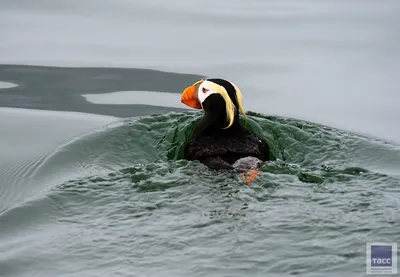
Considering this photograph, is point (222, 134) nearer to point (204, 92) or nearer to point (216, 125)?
point (216, 125)

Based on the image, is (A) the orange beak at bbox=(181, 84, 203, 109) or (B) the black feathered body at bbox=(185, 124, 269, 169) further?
(A) the orange beak at bbox=(181, 84, 203, 109)

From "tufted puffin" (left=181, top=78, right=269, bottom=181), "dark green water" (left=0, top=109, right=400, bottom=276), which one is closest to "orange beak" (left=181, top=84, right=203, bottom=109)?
"tufted puffin" (left=181, top=78, right=269, bottom=181)

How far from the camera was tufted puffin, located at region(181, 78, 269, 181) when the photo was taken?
316 inches

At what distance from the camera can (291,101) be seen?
405 inches

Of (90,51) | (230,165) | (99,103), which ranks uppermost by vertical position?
(90,51)

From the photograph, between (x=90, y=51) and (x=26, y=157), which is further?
(x=90, y=51)

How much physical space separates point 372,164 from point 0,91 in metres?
4.73

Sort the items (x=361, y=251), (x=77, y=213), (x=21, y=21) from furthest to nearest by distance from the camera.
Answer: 1. (x=21, y=21)
2. (x=77, y=213)
3. (x=361, y=251)

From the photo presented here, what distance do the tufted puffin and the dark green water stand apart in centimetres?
23

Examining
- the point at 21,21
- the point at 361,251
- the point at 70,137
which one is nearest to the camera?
the point at 361,251

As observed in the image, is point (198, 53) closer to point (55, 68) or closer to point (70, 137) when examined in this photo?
point (55, 68)

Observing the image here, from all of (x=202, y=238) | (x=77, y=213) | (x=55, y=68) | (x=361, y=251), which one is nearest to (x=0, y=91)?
(x=55, y=68)

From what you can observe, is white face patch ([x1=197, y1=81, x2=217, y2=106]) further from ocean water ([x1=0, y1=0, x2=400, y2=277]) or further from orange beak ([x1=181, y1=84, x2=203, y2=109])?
ocean water ([x1=0, y1=0, x2=400, y2=277])

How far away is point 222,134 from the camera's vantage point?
830 centimetres
